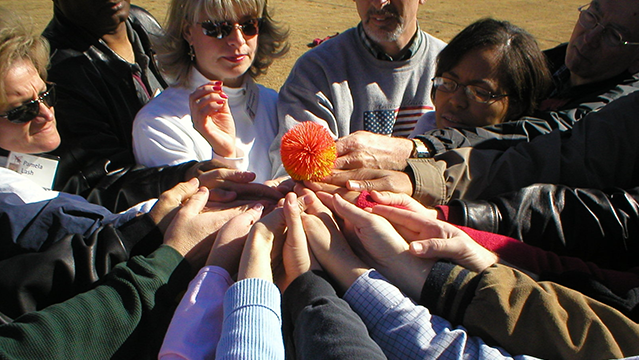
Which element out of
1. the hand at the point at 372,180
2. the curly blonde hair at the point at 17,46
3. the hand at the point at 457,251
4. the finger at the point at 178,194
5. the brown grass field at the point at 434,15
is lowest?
the brown grass field at the point at 434,15

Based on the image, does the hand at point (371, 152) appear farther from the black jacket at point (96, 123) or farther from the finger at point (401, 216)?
the black jacket at point (96, 123)

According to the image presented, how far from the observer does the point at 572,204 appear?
1.73m

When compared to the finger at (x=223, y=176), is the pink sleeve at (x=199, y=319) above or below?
above

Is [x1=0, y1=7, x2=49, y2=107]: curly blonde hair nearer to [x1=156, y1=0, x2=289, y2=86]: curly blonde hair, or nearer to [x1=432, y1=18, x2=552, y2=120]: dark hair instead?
[x1=156, y1=0, x2=289, y2=86]: curly blonde hair

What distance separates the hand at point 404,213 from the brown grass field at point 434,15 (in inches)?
255

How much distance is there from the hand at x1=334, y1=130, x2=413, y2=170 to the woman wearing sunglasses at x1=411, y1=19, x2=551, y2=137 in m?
0.45

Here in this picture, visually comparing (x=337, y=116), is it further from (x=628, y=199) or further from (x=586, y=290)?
(x=586, y=290)

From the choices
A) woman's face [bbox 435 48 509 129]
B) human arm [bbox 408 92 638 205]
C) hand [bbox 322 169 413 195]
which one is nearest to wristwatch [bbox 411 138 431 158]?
human arm [bbox 408 92 638 205]

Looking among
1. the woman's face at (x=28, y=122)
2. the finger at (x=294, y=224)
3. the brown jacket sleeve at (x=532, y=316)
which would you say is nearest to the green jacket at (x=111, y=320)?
the finger at (x=294, y=224)

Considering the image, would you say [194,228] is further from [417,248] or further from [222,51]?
[222,51]

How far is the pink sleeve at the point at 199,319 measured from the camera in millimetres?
1233

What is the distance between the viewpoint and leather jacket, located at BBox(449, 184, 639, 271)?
1669 millimetres

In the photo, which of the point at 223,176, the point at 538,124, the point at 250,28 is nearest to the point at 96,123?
the point at 250,28

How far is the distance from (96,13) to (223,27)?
111 centimetres
